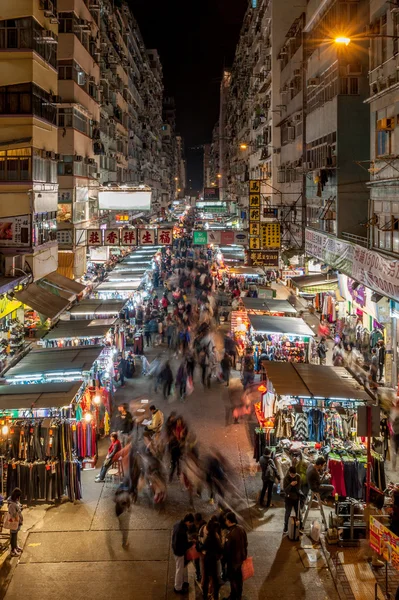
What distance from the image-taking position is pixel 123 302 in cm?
2445

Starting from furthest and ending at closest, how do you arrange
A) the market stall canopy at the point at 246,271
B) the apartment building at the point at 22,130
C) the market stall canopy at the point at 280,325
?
the market stall canopy at the point at 246,271 < the apartment building at the point at 22,130 < the market stall canopy at the point at 280,325

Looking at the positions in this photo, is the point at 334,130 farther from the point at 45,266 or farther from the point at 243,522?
the point at 243,522

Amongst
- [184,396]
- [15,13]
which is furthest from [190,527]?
[15,13]

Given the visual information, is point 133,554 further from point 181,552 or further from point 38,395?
point 38,395

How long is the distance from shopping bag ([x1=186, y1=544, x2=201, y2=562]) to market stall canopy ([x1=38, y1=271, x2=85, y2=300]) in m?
16.2

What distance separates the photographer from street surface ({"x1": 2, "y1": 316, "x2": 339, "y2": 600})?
9273 millimetres

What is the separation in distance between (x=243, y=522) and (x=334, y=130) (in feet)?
62.4

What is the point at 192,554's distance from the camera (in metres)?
9.33

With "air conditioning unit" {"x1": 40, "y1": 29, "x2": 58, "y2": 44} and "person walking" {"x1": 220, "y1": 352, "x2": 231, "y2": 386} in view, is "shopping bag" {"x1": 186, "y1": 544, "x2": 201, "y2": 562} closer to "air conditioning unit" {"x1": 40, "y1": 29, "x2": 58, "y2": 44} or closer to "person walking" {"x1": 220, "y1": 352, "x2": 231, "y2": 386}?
"person walking" {"x1": 220, "y1": 352, "x2": 231, "y2": 386}

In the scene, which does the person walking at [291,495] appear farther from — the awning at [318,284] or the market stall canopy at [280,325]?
the awning at [318,284]

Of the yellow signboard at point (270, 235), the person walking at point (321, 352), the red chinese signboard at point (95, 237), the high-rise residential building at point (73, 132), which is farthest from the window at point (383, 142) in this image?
the high-rise residential building at point (73, 132)

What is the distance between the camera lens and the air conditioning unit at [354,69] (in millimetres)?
25391

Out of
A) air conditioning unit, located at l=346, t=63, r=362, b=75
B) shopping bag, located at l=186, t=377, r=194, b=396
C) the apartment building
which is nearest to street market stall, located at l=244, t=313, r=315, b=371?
shopping bag, located at l=186, t=377, r=194, b=396

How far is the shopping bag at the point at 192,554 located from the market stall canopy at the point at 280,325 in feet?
37.7
